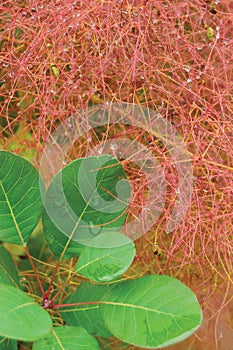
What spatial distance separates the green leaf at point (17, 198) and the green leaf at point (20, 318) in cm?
10

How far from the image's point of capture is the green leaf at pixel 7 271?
0.67m

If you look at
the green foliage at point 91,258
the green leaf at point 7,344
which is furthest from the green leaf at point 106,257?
the green leaf at point 7,344

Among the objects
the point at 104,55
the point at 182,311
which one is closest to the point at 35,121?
the point at 104,55

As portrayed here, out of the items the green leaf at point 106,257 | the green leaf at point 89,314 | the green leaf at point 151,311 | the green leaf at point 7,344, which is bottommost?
the green leaf at point 89,314

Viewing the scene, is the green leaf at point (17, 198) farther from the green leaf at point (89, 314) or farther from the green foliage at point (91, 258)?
the green leaf at point (89, 314)

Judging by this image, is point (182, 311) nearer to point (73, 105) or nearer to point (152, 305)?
point (152, 305)

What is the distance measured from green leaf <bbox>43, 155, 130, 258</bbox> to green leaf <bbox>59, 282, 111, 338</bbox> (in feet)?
0.17

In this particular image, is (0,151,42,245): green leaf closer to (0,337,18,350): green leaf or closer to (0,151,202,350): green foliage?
(0,151,202,350): green foliage

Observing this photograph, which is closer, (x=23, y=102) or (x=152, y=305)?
(x=152, y=305)

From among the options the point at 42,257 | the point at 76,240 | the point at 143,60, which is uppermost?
the point at 143,60

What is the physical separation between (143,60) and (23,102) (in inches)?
7.4

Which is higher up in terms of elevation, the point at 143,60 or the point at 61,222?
the point at 143,60

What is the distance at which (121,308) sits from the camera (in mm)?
665

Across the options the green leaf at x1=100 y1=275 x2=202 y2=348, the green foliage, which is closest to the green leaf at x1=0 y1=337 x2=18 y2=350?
the green foliage
